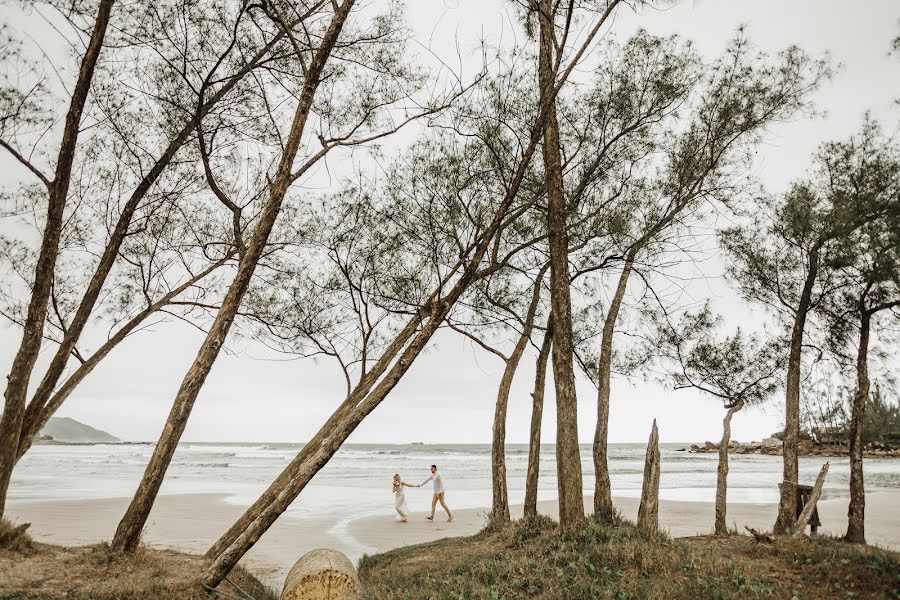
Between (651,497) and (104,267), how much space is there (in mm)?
9605

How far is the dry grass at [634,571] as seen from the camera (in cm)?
637

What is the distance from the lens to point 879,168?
Answer: 38.2 feet

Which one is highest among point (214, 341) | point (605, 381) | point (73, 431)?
point (214, 341)

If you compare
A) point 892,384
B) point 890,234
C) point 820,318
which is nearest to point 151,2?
point 890,234

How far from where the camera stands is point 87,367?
9.66 meters

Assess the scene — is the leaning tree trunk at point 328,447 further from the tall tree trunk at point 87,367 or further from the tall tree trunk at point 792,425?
the tall tree trunk at point 792,425

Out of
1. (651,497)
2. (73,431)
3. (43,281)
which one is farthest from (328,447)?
(73,431)

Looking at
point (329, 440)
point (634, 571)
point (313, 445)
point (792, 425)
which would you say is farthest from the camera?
point (792, 425)

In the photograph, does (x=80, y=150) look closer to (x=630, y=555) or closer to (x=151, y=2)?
(x=151, y=2)

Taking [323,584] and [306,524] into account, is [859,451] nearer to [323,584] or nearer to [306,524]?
[323,584]

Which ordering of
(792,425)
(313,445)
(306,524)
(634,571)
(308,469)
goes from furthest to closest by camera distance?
(306,524) → (792,425) → (313,445) → (634,571) → (308,469)

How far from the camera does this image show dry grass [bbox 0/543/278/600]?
6359mm

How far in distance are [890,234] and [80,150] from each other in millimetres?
15580

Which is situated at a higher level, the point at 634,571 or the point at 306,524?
the point at 634,571
